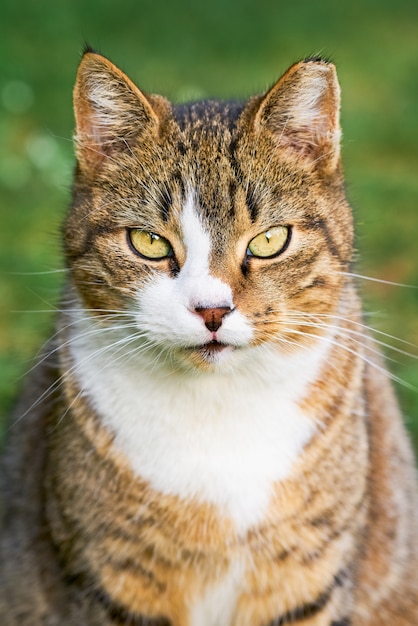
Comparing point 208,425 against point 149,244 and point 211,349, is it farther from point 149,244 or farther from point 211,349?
point 149,244

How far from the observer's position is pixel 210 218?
2.64m

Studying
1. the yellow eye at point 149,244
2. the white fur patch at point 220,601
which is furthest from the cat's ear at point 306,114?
the white fur patch at point 220,601

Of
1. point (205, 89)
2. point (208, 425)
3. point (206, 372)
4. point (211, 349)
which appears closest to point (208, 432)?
point (208, 425)

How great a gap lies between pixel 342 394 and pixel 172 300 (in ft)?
2.29

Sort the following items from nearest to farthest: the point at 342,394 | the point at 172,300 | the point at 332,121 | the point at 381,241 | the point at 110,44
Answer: the point at 172,300
the point at 332,121
the point at 342,394
the point at 381,241
the point at 110,44

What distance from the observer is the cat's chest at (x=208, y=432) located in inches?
112

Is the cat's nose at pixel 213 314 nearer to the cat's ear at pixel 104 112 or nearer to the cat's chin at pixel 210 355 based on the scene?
the cat's chin at pixel 210 355

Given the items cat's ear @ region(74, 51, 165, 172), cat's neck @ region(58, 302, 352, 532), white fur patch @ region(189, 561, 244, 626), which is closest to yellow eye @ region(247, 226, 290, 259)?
cat's neck @ region(58, 302, 352, 532)

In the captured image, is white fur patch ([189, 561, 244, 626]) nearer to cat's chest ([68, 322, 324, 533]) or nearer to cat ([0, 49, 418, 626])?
cat ([0, 49, 418, 626])

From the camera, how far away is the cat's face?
2.61 m

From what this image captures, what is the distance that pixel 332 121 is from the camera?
9.12ft

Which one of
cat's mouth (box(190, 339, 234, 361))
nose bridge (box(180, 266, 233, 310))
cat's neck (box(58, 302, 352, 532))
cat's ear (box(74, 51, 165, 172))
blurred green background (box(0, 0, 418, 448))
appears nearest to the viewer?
nose bridge (box(180, 266, 233, 310))

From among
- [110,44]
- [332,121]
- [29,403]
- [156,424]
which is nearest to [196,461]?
[156,424]

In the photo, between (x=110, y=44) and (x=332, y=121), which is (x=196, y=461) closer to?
(x=332, y=121)
